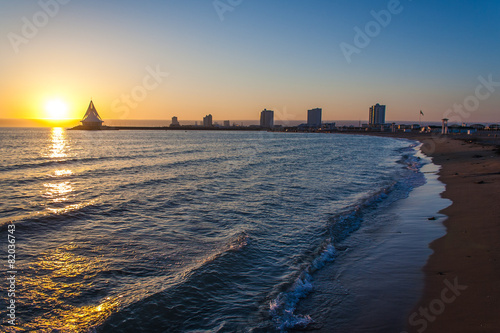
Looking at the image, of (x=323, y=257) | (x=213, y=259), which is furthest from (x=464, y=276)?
(x=213, y=259)

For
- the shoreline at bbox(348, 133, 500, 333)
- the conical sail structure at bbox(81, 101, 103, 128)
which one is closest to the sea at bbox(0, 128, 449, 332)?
the shoreline at bbox(348, 133, 500, 333)

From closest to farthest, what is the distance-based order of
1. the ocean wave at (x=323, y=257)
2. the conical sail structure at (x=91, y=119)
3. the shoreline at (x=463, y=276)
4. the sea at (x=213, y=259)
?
the shoreline at (x=463, y=276)
the ocean wave at (x=323, y=257)
the sea at (x=213, y=259)
the conical sail structure at (x=91, y=119)

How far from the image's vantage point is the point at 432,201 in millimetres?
16156

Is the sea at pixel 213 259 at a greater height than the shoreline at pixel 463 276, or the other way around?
the shoreline at pixel 463 276

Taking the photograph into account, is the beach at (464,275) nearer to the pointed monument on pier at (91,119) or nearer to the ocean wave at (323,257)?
the ocean wave at (323,257)

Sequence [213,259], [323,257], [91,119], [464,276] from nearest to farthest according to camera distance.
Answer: [464,276] < [213,259] < [323,257] < [91,119]

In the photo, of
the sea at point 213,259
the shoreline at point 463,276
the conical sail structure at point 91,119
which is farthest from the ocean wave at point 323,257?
the conical sail structure at point 91,119

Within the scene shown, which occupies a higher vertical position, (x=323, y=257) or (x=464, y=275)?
(x=464, y=275)

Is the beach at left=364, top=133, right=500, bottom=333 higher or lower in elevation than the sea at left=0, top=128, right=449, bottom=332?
higher

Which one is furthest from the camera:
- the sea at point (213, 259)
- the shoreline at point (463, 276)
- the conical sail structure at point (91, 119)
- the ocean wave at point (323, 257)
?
the conical sail structure at point (91, 119)

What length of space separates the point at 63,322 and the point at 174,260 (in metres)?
3.34

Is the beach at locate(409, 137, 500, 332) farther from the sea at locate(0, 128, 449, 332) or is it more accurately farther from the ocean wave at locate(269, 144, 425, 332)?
the ocean wave at locate(269, 144, 425, 332)

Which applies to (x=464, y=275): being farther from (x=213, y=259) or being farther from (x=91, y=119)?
(x=91, y=119)

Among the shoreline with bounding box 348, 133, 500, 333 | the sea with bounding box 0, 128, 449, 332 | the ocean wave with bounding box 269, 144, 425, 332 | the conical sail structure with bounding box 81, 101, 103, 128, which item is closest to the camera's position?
the shoreline with bounding box 348, 133, 500, 333
